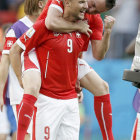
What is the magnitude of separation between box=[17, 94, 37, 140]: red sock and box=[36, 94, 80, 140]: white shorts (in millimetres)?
131

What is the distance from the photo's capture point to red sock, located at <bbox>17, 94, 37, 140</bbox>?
15.8ft

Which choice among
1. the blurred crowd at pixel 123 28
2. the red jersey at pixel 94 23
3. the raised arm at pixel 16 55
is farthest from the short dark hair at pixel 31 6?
the blurred crowd at pixel 123 28

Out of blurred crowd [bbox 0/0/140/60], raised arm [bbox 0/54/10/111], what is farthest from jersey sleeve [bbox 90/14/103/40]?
blurred crowd [bbox 0/0/140/60]

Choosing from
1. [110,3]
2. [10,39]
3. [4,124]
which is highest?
[110,3]

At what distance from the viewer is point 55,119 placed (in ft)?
16.2

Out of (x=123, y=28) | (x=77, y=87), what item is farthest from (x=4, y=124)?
(x=123, y=28)

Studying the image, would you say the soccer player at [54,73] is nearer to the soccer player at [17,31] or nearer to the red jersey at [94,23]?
the red jersey at [94,23]

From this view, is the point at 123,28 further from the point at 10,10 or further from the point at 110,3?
the point at 110,3

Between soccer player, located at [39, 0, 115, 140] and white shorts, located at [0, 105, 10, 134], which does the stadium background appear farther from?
soccer player, located at [39, 0, 115, 140]

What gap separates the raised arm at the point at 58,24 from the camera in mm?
4785

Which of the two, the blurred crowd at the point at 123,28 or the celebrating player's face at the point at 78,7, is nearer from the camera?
the celebrating player's face at the point at 78,7

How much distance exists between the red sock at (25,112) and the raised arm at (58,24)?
0.66 m

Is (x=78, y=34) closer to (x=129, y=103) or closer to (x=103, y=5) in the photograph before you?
(x=103, y=5)

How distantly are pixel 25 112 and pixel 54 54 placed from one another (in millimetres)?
596
